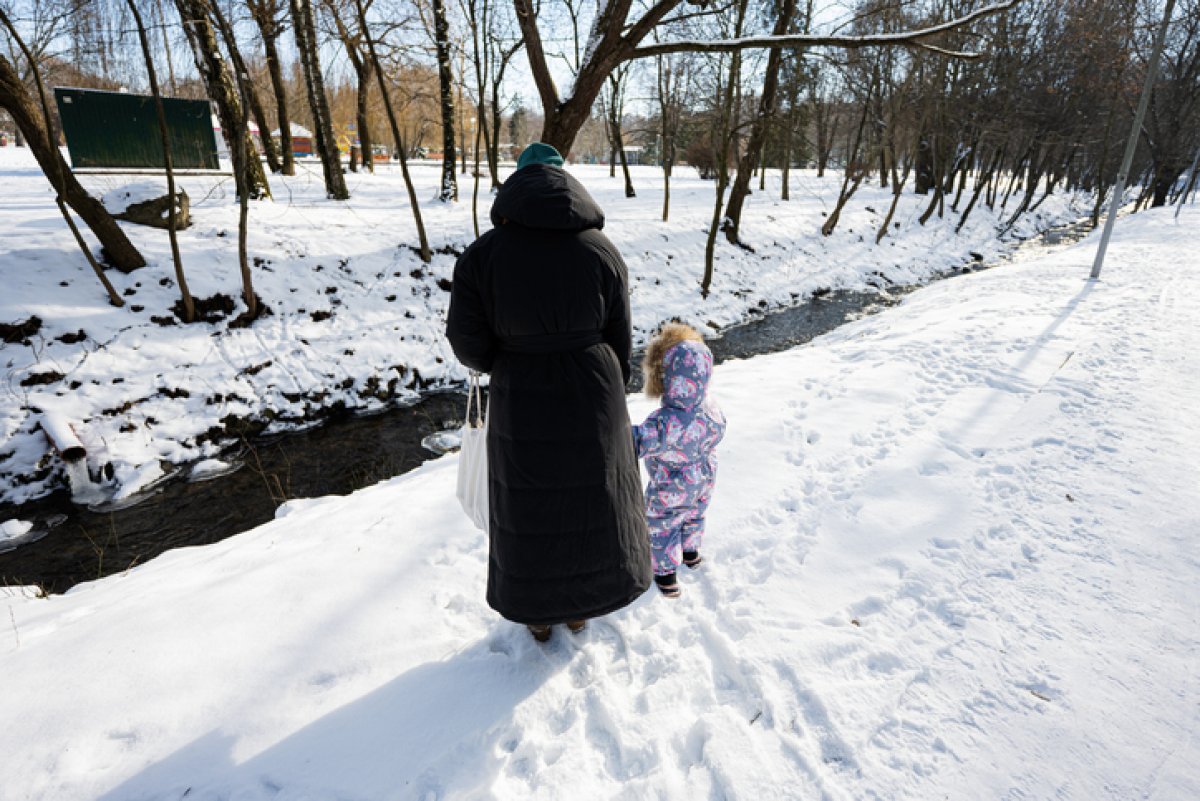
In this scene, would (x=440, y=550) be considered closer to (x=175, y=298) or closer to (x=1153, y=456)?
(x=1153, y=456)

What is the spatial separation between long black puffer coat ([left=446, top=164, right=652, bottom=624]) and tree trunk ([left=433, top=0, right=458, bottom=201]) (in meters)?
9.99

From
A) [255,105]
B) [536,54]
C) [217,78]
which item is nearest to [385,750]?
[536,54]

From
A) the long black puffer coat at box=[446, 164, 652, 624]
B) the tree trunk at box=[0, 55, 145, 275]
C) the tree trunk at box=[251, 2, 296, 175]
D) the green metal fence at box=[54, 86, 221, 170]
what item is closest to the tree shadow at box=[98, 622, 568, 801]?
the long black puffer coat at box=[446, 164, 652, 624]

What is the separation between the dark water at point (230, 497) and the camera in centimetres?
466

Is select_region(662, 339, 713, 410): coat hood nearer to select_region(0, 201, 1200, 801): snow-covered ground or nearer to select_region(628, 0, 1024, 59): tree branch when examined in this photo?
select_region(0, 201, 1200, 801): snow-covered ground

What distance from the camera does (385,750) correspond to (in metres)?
1.92

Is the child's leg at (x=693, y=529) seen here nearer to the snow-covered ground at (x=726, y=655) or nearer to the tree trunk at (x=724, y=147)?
the snow-covered ground at (x=726, y=655)

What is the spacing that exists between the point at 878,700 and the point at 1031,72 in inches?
1006

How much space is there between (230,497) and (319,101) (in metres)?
10.9

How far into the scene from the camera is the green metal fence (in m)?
9.84

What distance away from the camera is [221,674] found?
2.23 m

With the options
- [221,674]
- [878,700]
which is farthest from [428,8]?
[878,700]

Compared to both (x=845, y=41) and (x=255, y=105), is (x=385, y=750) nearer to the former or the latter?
(x=845, y=41)

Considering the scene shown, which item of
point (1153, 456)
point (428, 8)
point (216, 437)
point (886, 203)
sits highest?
point (428, 8)
